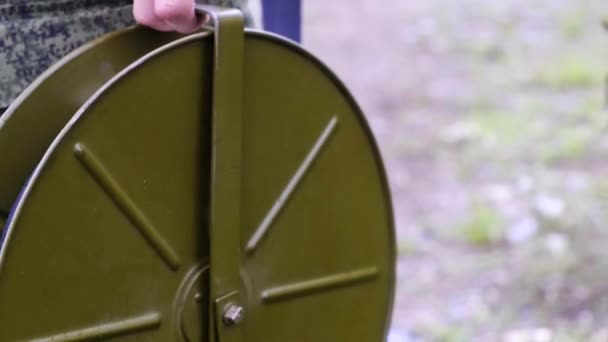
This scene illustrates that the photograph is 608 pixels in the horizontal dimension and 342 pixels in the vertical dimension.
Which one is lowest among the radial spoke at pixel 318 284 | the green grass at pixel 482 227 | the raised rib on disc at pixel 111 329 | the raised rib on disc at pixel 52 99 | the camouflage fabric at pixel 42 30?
the green grass at pixel 482 227

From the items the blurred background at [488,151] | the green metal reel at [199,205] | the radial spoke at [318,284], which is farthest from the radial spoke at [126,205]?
the blurred background at [488,151]

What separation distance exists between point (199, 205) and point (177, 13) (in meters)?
0.17

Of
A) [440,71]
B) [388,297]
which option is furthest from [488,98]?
[388,297]

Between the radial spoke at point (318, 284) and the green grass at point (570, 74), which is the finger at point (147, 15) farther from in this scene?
the green grass at point (570, 74)

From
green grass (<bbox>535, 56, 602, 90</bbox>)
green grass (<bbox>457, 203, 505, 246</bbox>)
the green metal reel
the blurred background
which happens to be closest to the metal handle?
the green metal reel

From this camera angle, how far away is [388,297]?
1007 mm

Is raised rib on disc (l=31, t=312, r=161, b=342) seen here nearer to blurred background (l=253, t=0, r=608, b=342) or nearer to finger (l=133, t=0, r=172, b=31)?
finger (l=133, t=0, r=172, b=31)

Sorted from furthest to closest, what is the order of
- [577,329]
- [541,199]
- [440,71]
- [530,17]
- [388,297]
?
[530,17] → [440,71] → [541,199] → [577,329] → [388,297]

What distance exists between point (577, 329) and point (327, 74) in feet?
4.15

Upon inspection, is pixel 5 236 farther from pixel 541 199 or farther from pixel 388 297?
pixel 541 199

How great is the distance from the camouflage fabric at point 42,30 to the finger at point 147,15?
5 centimetres

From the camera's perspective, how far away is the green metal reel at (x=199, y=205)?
2.39 ft

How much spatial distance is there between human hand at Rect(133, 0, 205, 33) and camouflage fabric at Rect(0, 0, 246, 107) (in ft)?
0.16

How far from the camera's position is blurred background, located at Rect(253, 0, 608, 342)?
2.06 m
